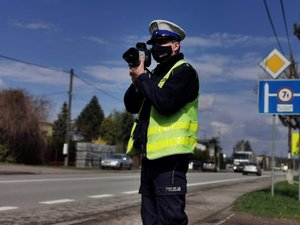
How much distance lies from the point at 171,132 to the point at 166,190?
0.40 metres

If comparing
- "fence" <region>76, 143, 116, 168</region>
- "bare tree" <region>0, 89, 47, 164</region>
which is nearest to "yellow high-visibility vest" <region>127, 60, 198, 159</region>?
"bare tree" <region>0, 89, 47, 164</region>

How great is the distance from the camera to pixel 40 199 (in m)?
13.4

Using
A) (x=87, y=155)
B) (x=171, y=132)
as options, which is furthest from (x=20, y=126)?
(x=171, y=132)

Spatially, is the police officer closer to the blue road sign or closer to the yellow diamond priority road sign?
the yellow diamond priority road sign

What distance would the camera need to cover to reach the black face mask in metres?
3.97

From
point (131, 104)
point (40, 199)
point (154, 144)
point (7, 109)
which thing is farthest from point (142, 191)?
point (7, 109)

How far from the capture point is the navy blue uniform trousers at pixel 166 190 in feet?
12.1

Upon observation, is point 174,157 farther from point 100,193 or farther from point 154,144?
point 100,193

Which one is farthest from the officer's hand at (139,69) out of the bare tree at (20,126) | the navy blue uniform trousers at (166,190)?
the bare tree at (20,126)

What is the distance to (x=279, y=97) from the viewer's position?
1392 cm

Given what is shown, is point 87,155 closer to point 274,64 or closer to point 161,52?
point 274,64

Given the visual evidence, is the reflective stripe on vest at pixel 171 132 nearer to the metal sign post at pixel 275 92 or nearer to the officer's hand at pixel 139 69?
the officer's hand at pixel 139 69

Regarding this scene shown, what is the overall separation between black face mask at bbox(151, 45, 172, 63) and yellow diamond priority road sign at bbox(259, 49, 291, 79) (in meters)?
10.1

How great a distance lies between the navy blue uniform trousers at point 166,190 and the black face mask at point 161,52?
749 millimetres
